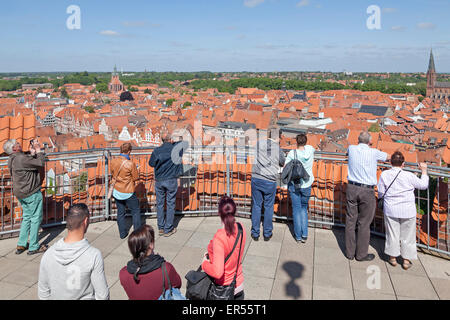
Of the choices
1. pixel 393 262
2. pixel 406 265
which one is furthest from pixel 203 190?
pixel 406 265

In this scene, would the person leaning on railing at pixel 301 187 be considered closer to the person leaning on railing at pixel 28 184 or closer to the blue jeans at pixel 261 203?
the blue jeans at pixel 261 203

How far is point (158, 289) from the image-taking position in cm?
238

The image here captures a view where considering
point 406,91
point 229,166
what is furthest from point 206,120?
point 406,91

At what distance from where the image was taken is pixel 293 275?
3.89 m

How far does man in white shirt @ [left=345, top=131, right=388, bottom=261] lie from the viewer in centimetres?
415

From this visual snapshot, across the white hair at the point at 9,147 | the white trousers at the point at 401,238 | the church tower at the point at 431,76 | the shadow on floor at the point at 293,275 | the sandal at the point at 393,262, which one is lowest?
the shadow on floor at the point at 293,275

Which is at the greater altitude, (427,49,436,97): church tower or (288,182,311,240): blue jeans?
(427,49,436,97): church tower

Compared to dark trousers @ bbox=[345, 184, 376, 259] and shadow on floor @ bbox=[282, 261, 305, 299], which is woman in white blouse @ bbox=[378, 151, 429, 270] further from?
shadow on floor @ bbox=[282, 261, 305, 299]

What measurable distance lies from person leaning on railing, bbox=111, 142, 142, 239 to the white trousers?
3073 mm

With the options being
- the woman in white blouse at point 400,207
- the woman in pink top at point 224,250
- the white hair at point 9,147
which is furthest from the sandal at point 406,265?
the white hair at point 9,147

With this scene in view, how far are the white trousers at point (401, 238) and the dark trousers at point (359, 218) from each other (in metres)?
0.22

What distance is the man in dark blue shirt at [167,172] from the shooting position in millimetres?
4805

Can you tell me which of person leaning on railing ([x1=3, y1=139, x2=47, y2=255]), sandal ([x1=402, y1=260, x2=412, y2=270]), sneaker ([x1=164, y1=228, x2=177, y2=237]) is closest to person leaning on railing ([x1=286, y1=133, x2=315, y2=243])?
sandal ([x1=402, y1=260, x2=412, y2=270])

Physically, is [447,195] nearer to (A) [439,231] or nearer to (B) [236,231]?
(A) [439,231]
